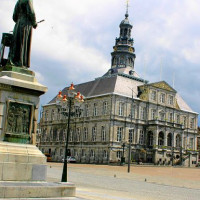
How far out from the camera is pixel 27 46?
12.1 m

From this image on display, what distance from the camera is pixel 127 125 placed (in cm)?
6388

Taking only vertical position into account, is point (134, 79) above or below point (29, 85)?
above

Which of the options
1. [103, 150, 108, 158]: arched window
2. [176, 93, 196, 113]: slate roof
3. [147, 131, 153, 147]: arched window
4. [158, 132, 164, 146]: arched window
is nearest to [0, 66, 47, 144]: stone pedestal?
[103, 150, 108, 158]: arched window

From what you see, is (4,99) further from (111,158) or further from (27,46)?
(111,158)

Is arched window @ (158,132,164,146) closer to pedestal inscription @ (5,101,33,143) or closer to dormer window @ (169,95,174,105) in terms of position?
dormer window @ (169,95,174,105)

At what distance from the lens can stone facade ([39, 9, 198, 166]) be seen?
2456 inches

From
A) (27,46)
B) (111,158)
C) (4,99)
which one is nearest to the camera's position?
(4,99)

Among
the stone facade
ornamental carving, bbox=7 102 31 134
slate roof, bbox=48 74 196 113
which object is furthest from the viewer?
slate roof, bbox=48 74 196 113

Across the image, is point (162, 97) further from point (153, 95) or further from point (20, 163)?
point (20, 163)

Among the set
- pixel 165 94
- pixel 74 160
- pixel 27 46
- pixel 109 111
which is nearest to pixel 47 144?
pixel 74 160

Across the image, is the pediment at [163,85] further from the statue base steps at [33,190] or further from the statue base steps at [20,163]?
the statue base steps at [33,190]

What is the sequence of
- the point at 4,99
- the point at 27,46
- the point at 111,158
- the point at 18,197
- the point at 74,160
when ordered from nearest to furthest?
the point at 18,197 → the point at 4,99 → the point at 27,46 → the point at 111,158 → the point at 74,160

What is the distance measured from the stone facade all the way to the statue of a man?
1833 inches

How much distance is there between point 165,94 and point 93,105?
49.3ft
